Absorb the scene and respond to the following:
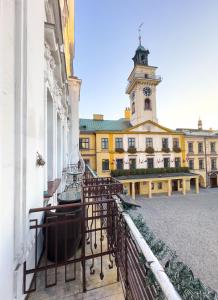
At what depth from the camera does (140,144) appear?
883 inches


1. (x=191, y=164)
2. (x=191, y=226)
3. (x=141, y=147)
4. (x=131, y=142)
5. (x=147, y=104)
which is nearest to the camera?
(x=191, y=226)

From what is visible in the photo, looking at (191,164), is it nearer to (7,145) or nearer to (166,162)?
(166,162)

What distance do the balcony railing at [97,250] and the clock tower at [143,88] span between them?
22.1 meters

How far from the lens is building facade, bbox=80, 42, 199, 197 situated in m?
21.4

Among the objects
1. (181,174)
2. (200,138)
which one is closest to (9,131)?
(181,174)

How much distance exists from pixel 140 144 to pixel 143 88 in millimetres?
8395

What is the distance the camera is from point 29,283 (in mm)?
1795

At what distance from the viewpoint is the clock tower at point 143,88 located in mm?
23312

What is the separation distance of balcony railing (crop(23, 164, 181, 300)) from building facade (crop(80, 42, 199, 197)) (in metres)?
18.0

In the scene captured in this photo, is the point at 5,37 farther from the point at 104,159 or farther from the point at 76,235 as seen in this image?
the point at 104,159

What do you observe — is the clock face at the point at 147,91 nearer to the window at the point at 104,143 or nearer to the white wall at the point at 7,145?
the window at the point at 104,143

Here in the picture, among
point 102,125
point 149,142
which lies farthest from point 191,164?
point 102,125

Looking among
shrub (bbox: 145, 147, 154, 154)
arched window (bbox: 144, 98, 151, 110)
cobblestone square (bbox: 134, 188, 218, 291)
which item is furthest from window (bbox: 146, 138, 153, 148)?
cobblestone square (bbox: 134, 188, 218, 291)

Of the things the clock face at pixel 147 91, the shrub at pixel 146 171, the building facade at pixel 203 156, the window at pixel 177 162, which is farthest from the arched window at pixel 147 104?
the shrub at pixel 146 171
